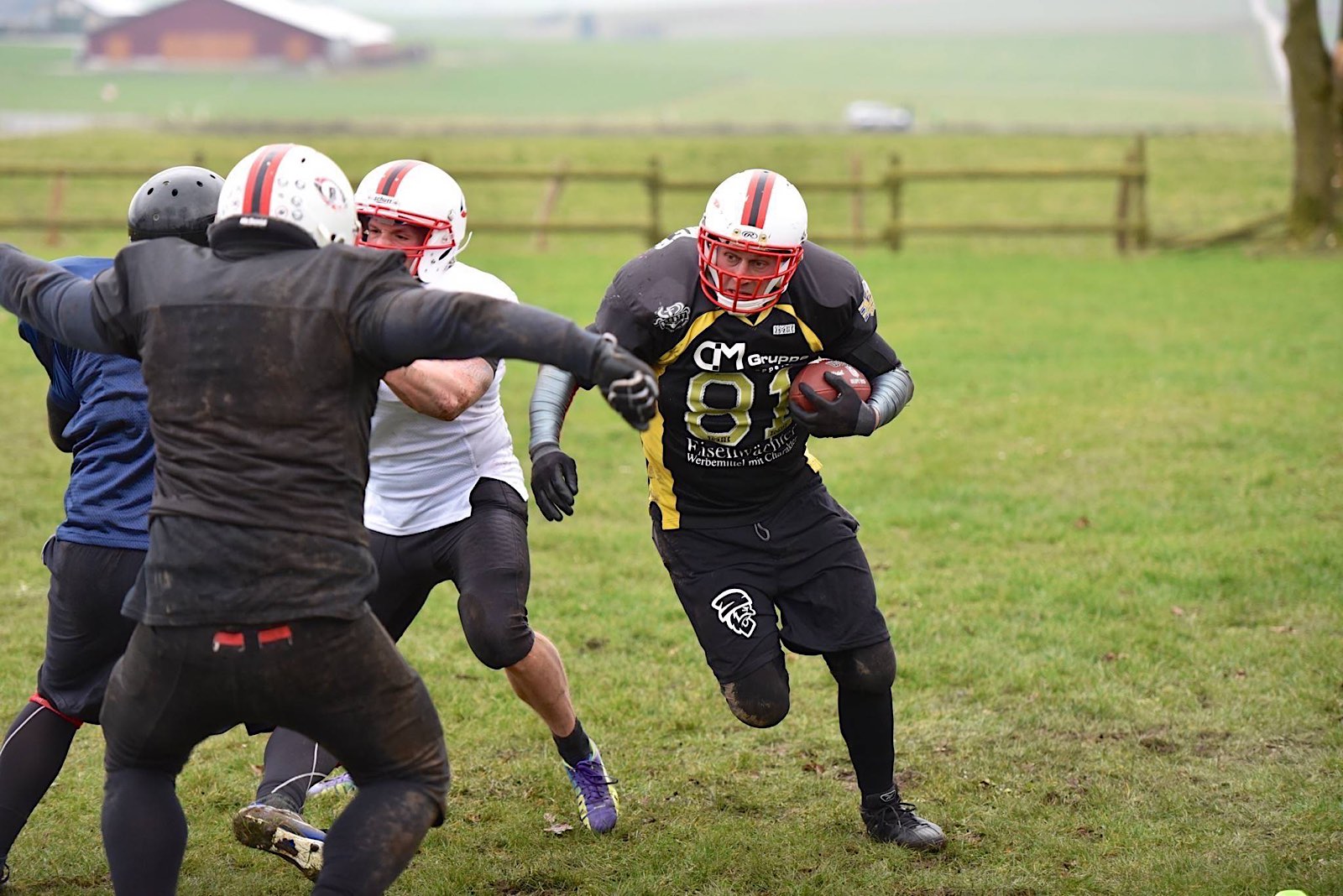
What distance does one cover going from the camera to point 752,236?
4.54 meters

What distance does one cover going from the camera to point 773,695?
4770mm

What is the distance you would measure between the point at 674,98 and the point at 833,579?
9285cm

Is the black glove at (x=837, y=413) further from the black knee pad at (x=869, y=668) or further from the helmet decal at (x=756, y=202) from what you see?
the black knee pad at (x=869, y=668)

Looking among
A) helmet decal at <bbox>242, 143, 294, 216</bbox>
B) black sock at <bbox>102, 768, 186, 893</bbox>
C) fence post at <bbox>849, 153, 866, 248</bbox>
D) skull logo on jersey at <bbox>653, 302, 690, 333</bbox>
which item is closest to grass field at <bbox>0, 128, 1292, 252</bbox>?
fence post at <bbox>849, 153, 866, 248</bbox>

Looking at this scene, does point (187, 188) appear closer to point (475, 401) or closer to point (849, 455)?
point (475, 401)

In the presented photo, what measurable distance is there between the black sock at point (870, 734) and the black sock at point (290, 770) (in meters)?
1.72

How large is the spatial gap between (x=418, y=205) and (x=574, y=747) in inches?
78.8

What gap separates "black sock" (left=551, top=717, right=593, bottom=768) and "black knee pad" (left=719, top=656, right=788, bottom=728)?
2.20 feet

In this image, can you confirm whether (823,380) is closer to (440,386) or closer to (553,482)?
(553,482)

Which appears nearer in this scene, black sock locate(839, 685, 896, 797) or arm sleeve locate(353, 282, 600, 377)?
arm sleeve locate(353, 282, 600, 377)

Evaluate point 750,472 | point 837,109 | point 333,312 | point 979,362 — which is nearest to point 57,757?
point 333,312

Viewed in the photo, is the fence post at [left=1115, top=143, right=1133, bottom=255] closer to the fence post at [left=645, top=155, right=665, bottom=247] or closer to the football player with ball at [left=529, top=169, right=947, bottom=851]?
the fence post at [left=645, top=155, right=665, bottom=247]

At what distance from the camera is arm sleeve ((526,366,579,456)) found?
4.59 meters

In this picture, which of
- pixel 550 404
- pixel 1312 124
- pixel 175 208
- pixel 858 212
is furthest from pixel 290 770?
pixel 1312 124
